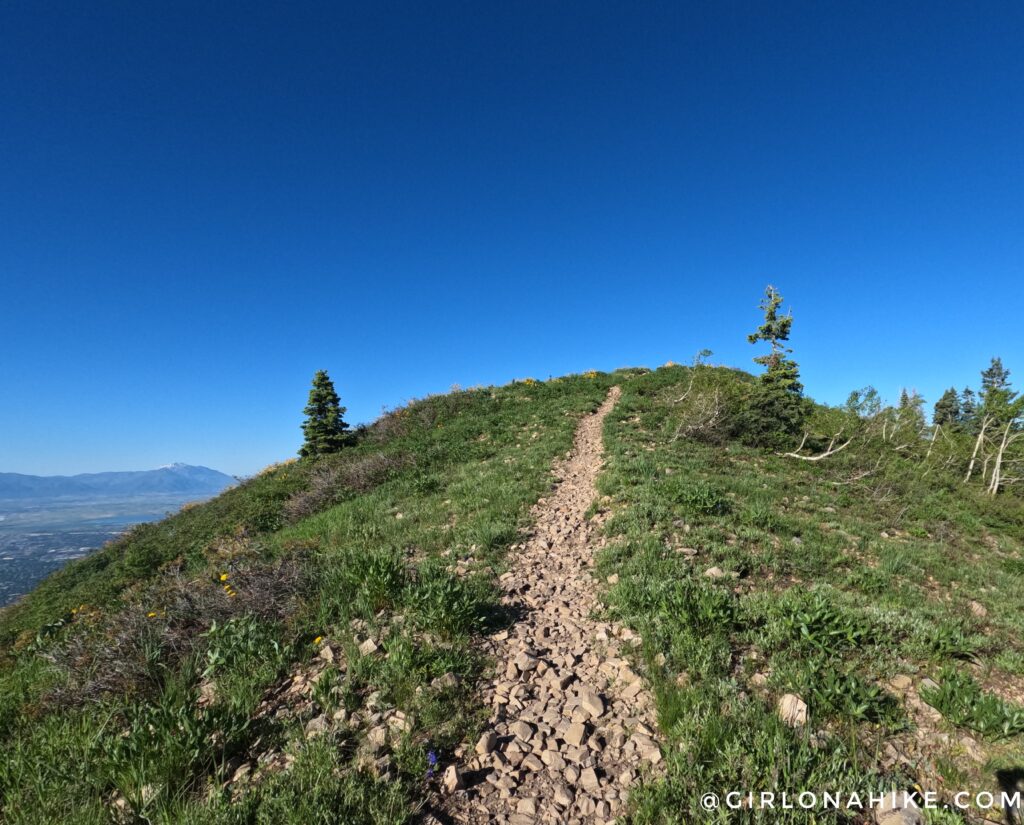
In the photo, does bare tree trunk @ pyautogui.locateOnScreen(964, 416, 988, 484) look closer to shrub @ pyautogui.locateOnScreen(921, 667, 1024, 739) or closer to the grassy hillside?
the grassy hillside

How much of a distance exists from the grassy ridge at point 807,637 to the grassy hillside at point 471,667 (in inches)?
1.0

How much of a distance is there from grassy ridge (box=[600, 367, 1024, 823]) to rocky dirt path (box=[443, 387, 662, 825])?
1.08 ft

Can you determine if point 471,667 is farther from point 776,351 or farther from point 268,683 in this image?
point 776,351

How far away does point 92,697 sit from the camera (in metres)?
4.42

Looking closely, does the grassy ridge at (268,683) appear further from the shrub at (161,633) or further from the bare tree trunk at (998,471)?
the bare tree trunk at (998,471)

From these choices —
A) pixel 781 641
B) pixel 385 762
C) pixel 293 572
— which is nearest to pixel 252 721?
pixel 385 762

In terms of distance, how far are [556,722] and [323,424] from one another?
2566 cm

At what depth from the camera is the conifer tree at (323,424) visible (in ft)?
85.0

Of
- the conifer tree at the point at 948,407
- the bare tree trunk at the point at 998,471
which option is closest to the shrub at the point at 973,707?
the bare tree trunk at the point at 998,471

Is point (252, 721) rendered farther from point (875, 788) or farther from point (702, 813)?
point (875, 788)

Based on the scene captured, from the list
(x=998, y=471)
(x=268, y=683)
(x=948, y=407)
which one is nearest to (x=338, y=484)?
(x=268, y=683)

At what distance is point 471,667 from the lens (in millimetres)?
4707

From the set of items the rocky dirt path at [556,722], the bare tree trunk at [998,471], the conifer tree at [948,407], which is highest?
the conifer tree at [948,407]

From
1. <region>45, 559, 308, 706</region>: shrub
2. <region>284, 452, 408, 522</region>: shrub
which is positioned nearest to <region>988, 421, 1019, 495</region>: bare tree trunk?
Result: <region>284, 452, 408, 522</region>: shrub
